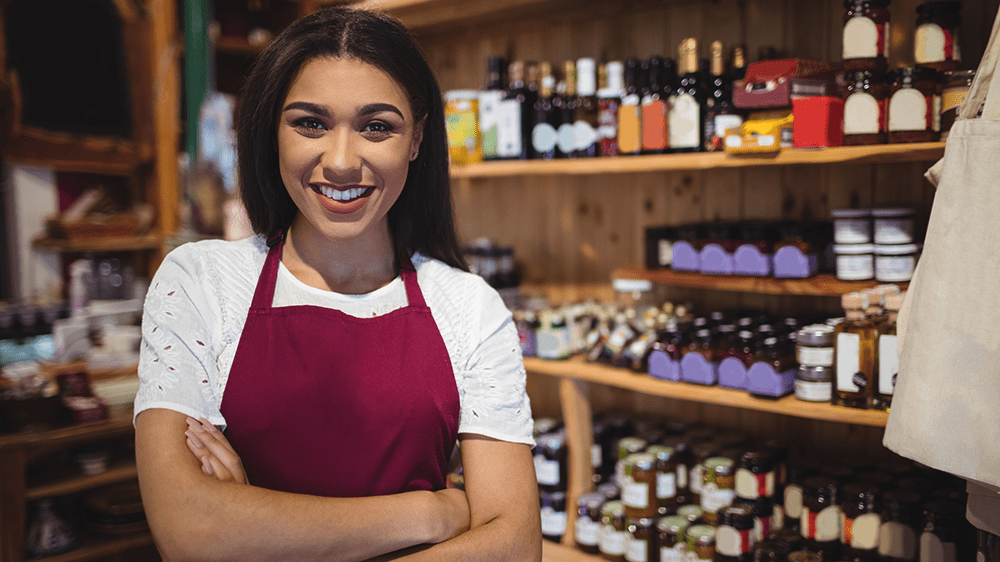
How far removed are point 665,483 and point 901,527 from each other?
63 centimetres

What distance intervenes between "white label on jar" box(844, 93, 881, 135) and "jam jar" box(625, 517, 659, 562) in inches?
48.0

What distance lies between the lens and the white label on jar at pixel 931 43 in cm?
167

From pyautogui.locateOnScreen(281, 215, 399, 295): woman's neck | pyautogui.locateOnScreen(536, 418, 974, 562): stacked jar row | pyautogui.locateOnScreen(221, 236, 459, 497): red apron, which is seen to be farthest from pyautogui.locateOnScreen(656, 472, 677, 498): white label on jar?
pyautogui.locateOnScreen(281, 215, 399, 295): woman's neck

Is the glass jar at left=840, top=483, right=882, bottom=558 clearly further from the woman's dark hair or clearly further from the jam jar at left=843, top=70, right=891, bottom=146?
the woman's dark hair

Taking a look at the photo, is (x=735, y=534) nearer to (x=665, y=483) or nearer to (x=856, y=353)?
(x=665, y=483)

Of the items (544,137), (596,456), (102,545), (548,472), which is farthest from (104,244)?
(596,456)

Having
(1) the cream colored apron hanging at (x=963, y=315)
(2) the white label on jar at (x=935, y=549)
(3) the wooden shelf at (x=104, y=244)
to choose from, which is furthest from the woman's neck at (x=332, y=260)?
(3) the wooden shelf at (x=104, y=244)

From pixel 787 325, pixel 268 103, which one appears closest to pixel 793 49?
pixel 787 325

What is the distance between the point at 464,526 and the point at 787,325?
1.20 meters

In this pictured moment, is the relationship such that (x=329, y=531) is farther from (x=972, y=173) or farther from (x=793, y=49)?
(x=793, y=49)

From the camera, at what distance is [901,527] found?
1.76 m

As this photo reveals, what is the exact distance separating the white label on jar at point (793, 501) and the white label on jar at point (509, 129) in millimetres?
1313

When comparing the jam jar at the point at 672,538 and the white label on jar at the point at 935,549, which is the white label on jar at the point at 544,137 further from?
the white label on jar at the point at 935,549

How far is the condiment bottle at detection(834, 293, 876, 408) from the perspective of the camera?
1.72 meters
